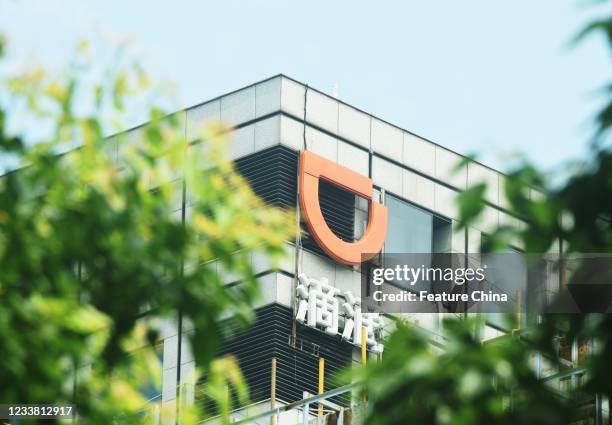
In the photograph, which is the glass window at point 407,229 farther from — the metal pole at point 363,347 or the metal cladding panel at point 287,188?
the metal pole at point 363,347

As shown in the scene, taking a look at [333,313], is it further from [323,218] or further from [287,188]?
[287,188]

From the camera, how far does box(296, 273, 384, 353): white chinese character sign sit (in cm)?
4838

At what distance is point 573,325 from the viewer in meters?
8.24

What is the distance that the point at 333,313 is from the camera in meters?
49.0

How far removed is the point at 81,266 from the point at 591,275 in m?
2.36

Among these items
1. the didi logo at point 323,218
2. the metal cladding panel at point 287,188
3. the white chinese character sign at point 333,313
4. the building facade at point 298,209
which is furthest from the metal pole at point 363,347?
the metal cladding panel at point 287,188

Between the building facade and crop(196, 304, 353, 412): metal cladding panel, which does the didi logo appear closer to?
the building facade

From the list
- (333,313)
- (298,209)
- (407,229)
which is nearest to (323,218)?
(298,209)

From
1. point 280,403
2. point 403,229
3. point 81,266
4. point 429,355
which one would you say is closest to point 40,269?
point 81,266

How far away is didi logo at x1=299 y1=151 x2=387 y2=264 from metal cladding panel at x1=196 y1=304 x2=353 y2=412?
2.31 meters

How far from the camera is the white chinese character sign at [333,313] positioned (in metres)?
48.4

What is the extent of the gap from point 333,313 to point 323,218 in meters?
2.60

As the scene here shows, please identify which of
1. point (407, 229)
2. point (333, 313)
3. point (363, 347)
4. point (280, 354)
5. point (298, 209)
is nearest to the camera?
point (363, 347)

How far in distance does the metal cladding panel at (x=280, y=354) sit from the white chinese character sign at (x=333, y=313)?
1.40 ft
